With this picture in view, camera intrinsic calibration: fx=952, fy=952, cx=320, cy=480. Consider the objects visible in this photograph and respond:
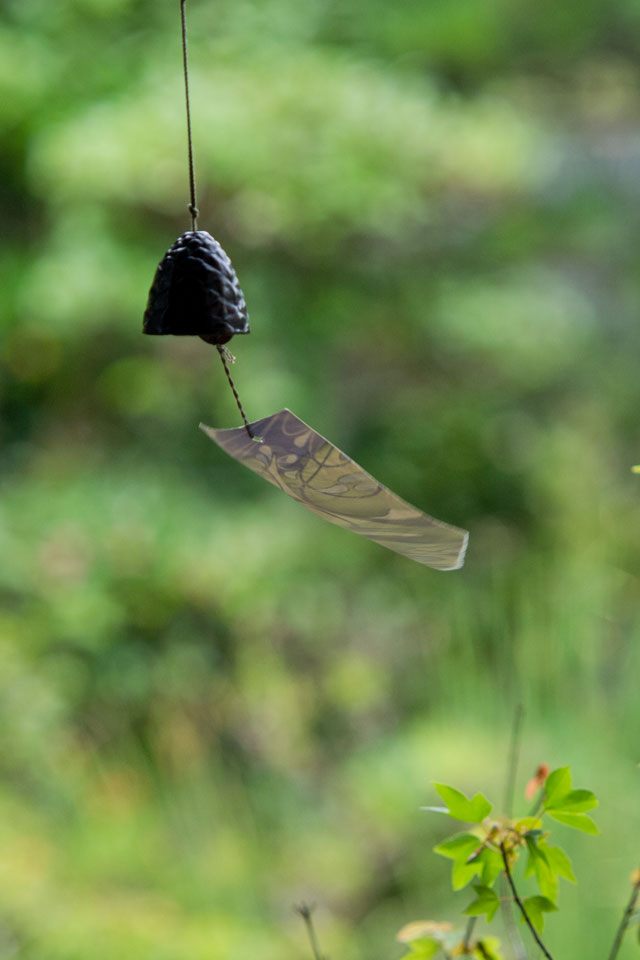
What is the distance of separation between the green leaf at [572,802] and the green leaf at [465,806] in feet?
0.08

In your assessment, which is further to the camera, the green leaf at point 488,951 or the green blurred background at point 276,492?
the green blurred background at point 276,492

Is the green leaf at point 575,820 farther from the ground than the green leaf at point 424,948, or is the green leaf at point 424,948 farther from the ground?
the green leaf at point 575,820

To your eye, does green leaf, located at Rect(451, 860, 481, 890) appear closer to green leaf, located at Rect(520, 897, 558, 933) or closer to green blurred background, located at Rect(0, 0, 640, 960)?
green leaf, located at Rect(520, 897, 558, 933)

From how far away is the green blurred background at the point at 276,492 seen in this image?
1514 millimetres

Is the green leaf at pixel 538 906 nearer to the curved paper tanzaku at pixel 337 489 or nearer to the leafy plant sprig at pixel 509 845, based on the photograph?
the leafy plant sprig at pixel 509 845

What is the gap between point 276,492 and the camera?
2062 millimetres

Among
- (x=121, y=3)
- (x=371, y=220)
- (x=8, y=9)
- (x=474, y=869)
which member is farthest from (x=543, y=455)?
(x=474, y=869)

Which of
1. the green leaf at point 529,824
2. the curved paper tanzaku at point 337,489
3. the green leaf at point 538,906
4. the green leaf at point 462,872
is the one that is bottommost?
the green leaf at point 538,906

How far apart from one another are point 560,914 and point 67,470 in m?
1.41

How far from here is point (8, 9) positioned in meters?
1.91

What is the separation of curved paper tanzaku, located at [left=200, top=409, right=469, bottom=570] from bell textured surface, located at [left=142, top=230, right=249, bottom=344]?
0.05 m

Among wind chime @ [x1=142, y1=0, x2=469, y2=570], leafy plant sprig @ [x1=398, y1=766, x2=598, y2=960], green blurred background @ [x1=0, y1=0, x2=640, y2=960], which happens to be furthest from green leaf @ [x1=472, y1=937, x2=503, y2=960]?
green blurred background @ [x1=0, y1=0, x2=640, y2=960]

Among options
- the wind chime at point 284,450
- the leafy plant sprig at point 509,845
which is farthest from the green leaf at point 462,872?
the wind chime at point 284,450

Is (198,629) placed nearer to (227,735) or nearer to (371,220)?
(227,735)
